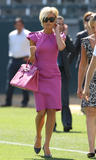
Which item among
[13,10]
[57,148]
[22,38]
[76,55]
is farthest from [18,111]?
[13,10]

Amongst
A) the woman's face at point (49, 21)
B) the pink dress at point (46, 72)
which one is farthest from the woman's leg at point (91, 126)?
the woman's face at point (49, 21)

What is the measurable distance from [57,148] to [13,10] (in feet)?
53.1

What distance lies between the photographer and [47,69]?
33.2 ft

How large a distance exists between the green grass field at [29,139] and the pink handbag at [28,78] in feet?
2.94

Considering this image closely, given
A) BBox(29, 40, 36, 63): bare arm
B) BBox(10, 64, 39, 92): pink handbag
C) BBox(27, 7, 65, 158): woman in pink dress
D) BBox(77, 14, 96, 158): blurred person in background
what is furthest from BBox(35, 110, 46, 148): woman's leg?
BBox(29, 40, 36, 63): bare arm

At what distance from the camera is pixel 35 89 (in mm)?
9992

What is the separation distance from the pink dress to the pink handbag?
94mm

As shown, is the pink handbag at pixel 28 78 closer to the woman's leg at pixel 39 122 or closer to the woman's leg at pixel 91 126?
the woman's leg at pixel 39 122

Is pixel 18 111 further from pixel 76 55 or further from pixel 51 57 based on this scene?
pixel 51 57

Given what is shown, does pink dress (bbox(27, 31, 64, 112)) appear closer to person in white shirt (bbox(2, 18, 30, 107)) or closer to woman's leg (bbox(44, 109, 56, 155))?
woman's leg (bbox(44, 109, 56, 155))

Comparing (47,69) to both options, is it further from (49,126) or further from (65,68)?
(65,68)

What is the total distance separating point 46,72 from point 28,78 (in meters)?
0.27

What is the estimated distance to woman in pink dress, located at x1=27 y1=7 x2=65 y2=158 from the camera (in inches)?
397

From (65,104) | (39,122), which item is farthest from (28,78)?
(65,104)
